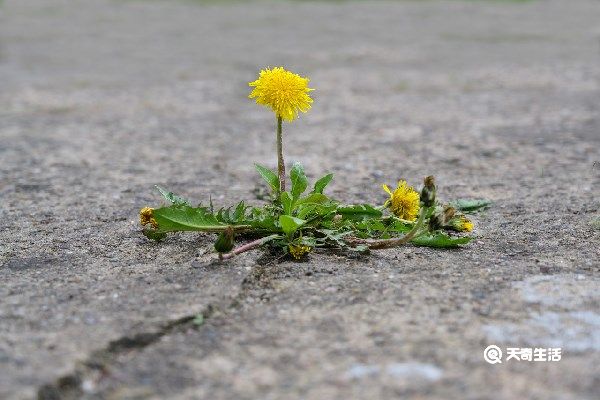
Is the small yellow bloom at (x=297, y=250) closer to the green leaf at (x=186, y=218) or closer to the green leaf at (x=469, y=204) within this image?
the green leaf at (x=186, y=218)

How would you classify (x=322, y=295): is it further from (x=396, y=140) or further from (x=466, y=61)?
(x=466, y=61)

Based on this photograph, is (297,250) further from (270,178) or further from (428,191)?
(428,191)

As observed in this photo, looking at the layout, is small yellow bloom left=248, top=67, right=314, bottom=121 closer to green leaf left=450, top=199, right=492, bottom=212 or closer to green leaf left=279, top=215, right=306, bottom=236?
green leaf left=279, top=215, right=306, bottom=236

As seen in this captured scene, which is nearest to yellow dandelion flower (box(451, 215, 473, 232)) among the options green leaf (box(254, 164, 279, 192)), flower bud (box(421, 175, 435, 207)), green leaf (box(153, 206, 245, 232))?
flower bud (box(421, 175, 435, 207))

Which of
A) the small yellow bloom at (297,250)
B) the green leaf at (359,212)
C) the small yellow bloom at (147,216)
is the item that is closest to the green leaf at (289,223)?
the small yellow bloom at (297,250)

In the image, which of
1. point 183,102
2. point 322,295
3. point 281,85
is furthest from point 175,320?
point 183,102
